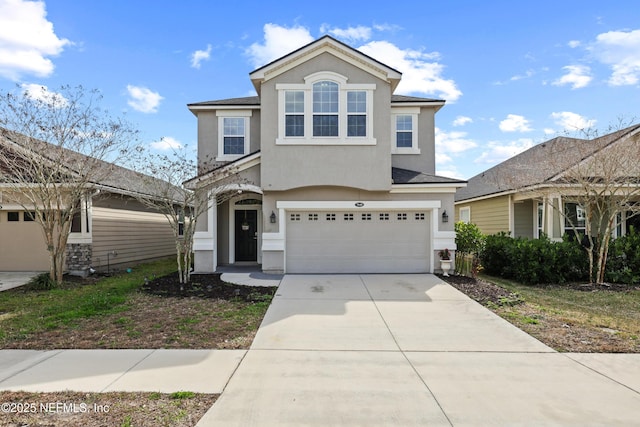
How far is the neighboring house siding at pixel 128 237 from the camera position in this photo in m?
13.1

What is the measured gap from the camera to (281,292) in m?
9.20

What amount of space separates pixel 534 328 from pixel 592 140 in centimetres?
881

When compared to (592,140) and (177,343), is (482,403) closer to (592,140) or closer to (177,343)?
(177,343)

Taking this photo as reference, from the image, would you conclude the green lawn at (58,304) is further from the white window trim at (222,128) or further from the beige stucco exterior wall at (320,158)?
the white window trim at (222,128)

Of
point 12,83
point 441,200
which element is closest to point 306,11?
point 441,200

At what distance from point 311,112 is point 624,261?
10.6 metres

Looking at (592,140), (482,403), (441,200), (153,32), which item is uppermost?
(153,32)

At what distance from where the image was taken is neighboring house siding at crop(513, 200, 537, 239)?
15.7 metres

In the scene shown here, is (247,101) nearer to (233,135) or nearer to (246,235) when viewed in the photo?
(233,135)

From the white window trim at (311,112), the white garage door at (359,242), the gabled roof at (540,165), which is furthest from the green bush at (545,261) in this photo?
the white window trim at (311,112)

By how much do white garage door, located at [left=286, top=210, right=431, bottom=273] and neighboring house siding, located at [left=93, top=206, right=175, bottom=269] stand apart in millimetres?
6855

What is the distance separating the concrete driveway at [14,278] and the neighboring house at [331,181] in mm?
5047

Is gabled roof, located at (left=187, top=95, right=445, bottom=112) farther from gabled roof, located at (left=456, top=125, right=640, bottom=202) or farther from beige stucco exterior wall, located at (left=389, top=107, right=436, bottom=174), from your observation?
gabled roof, located at (left=456, top=125, right=640, bottom=202)

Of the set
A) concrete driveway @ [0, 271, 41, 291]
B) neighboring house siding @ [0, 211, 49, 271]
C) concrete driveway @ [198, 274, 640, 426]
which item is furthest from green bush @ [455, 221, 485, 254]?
neighboring house siding @ [0, 211, 49, 271]
